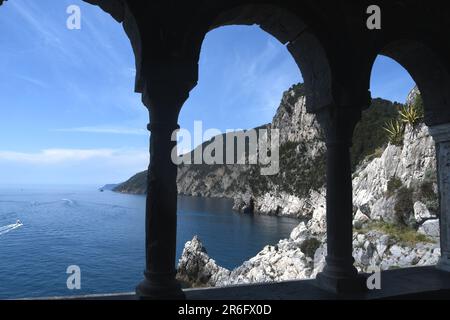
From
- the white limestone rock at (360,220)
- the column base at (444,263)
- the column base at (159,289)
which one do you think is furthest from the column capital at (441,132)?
the white limestone rock at (360,220)

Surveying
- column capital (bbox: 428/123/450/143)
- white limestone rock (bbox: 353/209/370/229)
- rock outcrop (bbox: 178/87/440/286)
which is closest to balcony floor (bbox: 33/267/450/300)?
column capital (bbox: 428/123/450/143)

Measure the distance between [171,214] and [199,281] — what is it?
34.8m

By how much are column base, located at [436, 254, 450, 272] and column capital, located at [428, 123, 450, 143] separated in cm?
227

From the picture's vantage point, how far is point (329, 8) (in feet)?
20.2

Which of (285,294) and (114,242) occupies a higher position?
(285,294)

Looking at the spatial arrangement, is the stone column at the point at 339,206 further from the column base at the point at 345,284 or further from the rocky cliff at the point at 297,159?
the rocky cliff at the point at 297,159

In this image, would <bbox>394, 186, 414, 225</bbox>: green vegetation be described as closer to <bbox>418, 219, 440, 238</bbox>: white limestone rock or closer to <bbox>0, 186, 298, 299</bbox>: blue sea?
<bbox>418, 219, 440, 238</bbox>: white limestone rock

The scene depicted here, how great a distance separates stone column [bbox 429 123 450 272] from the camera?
735 centimetres

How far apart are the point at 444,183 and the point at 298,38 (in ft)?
13.6

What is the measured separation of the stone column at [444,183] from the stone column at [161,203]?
549 centimetres

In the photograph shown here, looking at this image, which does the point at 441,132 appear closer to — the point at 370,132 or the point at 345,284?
the point at 345,284
